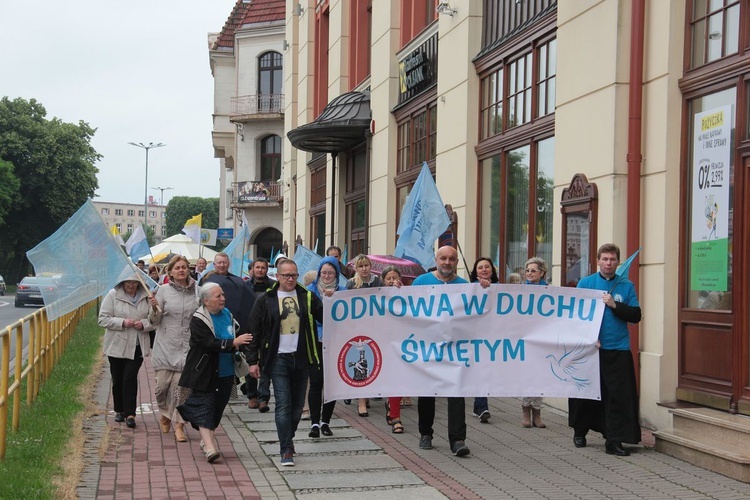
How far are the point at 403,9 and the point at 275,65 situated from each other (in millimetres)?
29781

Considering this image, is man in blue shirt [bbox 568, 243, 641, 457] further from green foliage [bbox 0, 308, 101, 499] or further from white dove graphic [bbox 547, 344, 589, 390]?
green foliage [bbox 0, 308, 101, 499]

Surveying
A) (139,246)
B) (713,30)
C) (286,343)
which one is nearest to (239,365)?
(286,343)

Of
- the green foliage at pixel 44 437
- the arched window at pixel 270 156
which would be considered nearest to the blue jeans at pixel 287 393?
the green foliage at pixel 44 437

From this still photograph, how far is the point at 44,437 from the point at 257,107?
39.6 m

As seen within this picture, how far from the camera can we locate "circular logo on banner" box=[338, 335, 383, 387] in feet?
29.1

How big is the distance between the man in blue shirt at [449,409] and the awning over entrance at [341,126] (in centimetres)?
1247

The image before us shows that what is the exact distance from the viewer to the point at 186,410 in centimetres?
873

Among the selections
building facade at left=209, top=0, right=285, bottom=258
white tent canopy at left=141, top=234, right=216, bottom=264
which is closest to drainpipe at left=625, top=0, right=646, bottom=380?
white tent canopy at left=141, top=234, right=216, bottom=264

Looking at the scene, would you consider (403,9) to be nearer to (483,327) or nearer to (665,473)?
(483,327)

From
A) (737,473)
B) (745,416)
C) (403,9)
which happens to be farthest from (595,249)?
(403,9)

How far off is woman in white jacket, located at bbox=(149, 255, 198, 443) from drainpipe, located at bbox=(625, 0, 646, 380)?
4.41 meters

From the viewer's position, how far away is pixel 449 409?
8.72 m

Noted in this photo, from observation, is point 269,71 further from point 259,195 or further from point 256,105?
point 259,195

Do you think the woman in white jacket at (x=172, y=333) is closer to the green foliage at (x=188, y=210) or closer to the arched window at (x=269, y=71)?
the arched window at (x=269, y=71)
